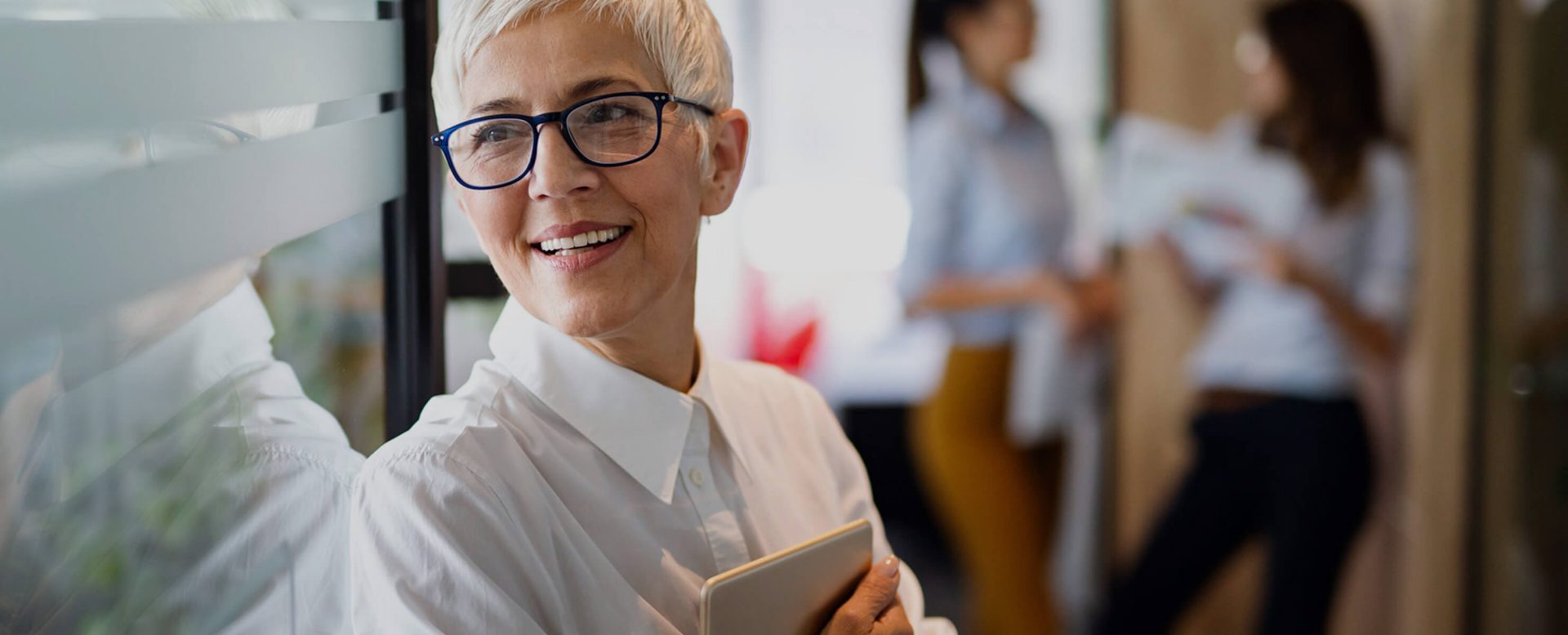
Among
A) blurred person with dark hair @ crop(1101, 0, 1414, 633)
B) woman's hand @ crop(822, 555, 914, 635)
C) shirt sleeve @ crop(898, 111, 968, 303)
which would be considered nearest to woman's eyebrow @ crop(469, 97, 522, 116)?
woman's hand @ crop(822, 555, 914, 635)

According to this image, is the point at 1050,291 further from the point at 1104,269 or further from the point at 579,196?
the point at 579,196

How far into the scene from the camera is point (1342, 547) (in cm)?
312

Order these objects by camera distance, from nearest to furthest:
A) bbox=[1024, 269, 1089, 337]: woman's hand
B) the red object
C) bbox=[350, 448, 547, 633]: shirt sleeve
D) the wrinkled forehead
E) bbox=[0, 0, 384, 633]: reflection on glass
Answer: bbox=[0, 0, 384, 633]: reflection on glass, bbox=[350, 448, 547, 633]: shirt sleeve, the wrinkled forehead, bbox=[1024, 269, 1089, 337]: woman's hand, the red object

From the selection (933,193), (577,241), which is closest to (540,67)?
(577,241)

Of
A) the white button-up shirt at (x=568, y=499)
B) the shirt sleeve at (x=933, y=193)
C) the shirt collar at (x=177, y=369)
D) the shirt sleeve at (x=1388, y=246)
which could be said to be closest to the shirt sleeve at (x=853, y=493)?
the white button-up shirt at (x=568, y=499)

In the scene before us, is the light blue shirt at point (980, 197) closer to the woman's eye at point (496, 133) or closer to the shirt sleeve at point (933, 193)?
the shirt sleeve at point (933, 193)

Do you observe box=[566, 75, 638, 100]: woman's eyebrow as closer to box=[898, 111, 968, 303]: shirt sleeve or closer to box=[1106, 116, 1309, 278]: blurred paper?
box=[898, 111, 968, 303]: shirt sleeve

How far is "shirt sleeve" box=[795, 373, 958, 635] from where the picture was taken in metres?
1.33

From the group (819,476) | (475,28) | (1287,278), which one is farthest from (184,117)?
(1287,278)

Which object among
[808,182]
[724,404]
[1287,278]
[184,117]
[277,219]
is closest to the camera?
[184,117]

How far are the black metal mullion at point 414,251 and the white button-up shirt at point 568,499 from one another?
0.59ft

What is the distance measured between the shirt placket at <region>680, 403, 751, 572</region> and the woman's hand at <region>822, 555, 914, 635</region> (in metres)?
0.10

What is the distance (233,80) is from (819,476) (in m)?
0.70

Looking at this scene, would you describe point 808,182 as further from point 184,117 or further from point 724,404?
point 184,117
